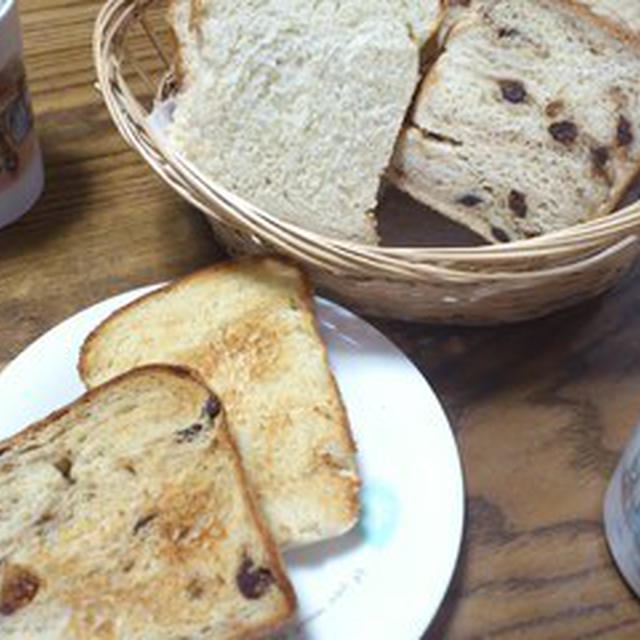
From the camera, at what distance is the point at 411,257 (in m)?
0.90

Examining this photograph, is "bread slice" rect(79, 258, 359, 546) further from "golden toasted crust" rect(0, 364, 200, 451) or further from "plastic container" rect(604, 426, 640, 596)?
"plastic container" rect(604, 426, 640, 596)

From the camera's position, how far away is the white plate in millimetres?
820

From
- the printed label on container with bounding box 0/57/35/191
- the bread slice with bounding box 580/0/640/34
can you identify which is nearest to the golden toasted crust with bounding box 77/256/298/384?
the printed label on container with bounding box 0/57/35/191

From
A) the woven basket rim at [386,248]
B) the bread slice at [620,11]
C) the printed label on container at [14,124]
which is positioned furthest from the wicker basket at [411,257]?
the bread slice at [620,11]

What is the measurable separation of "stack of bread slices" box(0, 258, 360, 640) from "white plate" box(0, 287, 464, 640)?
0.12ft

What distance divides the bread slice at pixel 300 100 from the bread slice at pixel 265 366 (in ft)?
0.29

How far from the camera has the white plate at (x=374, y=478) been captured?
0.82 meters

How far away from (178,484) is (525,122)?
1.68 feet

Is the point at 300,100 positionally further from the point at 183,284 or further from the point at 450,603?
the point at 450,603

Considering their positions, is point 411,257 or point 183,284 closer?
point 411,257

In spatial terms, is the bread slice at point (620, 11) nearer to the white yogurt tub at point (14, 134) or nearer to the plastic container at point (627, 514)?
the plastic container at point (627, 514)

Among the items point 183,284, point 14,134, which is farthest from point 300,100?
point 14,134

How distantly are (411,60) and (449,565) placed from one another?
51cm

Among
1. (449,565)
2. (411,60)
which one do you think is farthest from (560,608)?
(411,60)
